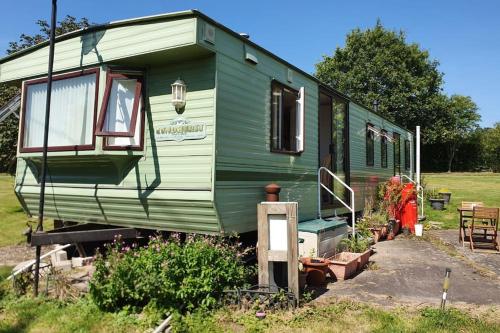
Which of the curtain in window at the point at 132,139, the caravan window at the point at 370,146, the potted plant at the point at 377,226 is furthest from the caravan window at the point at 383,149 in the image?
the curtain in window at the point at 132,139

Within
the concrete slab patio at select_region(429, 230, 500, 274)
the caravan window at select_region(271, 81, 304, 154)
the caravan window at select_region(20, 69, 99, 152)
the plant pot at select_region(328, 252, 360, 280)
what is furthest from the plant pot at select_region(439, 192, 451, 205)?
the caravan window at select_region(20, 69, 99, 152)

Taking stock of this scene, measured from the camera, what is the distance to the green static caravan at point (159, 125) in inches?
227

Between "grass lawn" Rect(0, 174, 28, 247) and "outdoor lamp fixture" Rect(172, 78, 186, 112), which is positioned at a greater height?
"outdoor lamp fixture" Rect(172, 78, 186, 112)

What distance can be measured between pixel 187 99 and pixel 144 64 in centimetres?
98

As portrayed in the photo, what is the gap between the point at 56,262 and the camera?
23.6 feet

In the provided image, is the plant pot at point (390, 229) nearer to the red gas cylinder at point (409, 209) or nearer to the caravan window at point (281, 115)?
the red gas cylinder at point (409, 209)

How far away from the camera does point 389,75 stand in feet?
110

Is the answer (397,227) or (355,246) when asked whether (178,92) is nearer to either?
(355,246)

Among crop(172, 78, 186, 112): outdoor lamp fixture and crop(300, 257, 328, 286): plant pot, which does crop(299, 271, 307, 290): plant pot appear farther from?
crop(172, 78, 186, 112): outdoor lamp fixture

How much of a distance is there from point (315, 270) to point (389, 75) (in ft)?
99.8

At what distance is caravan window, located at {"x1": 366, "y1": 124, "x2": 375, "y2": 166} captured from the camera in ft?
39.8

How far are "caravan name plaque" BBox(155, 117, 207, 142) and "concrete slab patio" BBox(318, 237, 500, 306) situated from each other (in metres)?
2.82

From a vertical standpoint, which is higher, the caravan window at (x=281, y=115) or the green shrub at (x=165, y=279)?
the caravan window at (x=281, y=115)

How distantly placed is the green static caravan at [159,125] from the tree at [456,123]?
2980 cm
